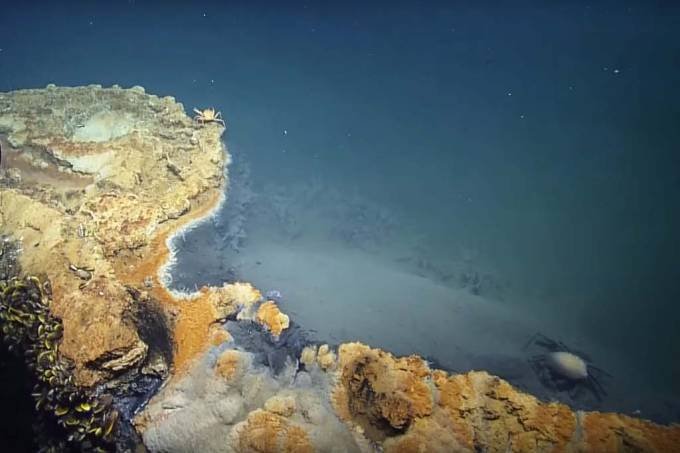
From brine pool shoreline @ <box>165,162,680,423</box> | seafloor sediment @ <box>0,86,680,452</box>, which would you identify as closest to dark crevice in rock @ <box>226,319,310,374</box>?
seafloor sediment @ <box>0,86,680,452</box>

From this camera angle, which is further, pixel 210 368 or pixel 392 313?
pixel 392 313

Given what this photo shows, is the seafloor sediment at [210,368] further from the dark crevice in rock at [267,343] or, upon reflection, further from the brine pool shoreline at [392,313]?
the brine pool shoreline at [392,313]

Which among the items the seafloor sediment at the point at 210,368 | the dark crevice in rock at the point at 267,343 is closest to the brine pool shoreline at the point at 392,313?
the dark crevice in rock at the point at 267,343

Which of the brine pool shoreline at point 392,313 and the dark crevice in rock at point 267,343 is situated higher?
the dark crevice in rock at point 267,343

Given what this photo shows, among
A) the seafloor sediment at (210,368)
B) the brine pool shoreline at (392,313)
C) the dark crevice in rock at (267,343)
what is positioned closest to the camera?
the seafloor sediment at (210,368)

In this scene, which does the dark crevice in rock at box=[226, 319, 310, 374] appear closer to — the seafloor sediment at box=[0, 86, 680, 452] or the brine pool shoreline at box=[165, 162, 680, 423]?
the seafloor sediment at box=[0, 86, 680, 452]

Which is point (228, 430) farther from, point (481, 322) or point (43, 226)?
point (481, 322)

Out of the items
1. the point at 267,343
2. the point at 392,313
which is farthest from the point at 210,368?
the point at 392,313

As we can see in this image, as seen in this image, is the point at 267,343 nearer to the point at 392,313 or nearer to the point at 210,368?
the point at 210,368


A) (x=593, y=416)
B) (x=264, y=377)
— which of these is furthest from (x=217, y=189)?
(x=593, y=416)
